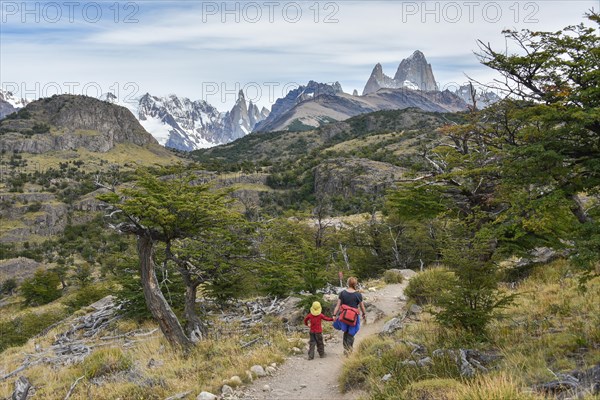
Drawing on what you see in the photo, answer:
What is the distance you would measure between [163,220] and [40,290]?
45.8 m

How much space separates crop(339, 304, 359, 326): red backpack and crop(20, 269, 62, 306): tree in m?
49.8

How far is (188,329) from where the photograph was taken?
562 inches

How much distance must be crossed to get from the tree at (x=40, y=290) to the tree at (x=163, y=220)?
144ft

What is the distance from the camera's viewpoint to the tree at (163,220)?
1127 centimetres

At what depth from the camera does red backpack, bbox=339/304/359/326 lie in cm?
983

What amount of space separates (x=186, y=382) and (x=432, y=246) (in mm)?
24012

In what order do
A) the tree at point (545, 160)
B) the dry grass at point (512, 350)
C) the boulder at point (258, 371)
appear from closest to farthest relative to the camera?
1. the dry grass at point (512, 350)
2. the tree at point (545, 160)
3. the boulder at point (258, 371)

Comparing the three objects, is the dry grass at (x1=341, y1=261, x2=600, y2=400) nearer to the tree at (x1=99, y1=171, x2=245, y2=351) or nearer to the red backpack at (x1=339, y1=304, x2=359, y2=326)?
the red backpack at (x1=339, y1=304, x2=359, y2=326)

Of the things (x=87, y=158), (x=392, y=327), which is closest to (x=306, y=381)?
(x=392, y=327)

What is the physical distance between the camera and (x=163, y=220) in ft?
38.6

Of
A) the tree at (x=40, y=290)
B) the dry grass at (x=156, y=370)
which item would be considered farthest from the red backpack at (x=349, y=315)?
the tree at (x=40, y=290)

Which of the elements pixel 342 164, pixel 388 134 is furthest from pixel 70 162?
pixel 388 134

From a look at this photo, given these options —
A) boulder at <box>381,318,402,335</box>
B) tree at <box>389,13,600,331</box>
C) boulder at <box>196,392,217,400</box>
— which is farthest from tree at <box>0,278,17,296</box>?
tree at <box>389,13,600,331</box>

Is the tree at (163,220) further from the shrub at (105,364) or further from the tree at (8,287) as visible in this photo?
the tree at (8,287)
